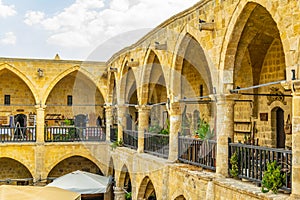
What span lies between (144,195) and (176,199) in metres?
3.44

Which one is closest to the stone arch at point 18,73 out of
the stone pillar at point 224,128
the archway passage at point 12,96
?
the archway passage at point 12,96

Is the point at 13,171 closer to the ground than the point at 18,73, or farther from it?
closer to the ground

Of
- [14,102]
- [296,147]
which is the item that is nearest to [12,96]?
[14,102]

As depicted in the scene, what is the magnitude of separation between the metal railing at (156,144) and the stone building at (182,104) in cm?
6

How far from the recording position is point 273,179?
6.43 meters

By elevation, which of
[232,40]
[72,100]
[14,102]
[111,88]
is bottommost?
[14,102]

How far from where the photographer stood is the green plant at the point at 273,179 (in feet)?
21.0

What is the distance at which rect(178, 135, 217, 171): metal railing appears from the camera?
9008 mm

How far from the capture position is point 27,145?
18062 mm

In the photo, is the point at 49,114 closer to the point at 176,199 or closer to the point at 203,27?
the point at 176,199

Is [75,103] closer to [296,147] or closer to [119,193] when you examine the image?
[119,193]

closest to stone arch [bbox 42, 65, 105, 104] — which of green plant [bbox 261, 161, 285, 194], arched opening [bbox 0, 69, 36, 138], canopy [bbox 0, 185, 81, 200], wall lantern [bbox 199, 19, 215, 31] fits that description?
arched opening [bbox 0, 69, 36, 138]

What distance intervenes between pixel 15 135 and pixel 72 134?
2514 millimetres

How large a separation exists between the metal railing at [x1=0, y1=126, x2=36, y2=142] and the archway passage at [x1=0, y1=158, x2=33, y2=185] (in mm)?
1639
